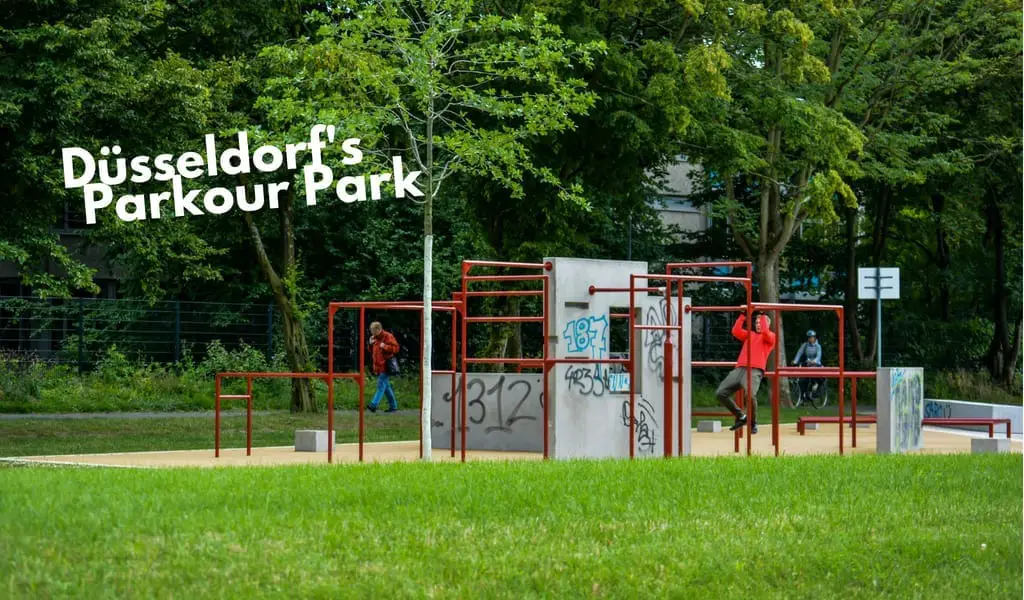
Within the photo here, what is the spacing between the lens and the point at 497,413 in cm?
2012

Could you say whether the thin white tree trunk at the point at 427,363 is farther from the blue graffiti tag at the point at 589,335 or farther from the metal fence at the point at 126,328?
the metal fence at the point at 126,328

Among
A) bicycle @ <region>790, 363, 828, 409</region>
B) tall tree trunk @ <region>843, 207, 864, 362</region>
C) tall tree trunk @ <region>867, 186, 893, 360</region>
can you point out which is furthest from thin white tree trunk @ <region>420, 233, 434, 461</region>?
tall tree trunk @ <region>843, 207, 864, 362</region>

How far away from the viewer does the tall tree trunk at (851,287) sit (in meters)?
44.2

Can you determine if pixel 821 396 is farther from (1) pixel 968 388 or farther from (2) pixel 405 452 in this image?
(2) pixel 405 452

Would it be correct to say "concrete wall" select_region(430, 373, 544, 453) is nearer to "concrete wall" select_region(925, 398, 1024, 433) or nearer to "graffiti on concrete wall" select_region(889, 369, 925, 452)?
"graffiti on concrete wall" select_region(889, 369, 925, 452)

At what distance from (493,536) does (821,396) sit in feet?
99.5

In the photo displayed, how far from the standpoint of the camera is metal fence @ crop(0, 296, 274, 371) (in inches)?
1340

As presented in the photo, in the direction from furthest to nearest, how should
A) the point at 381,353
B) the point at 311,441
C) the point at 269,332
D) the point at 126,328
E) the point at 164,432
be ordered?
the point at 269,332 → the point at 126,328 → the point at 381,353 → the point at 164,432 → the point at 311,441

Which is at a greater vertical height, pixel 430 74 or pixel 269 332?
pixel 430 74

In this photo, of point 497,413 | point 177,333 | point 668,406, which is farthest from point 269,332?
point 668,406

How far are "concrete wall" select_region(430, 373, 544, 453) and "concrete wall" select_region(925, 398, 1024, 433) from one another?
33.1ft

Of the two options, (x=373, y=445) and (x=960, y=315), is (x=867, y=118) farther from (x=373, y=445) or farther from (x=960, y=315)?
(x=373, y=445)

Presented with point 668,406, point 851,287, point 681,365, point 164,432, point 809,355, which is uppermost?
point 851,287

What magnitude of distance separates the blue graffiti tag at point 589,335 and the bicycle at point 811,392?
20656mm
